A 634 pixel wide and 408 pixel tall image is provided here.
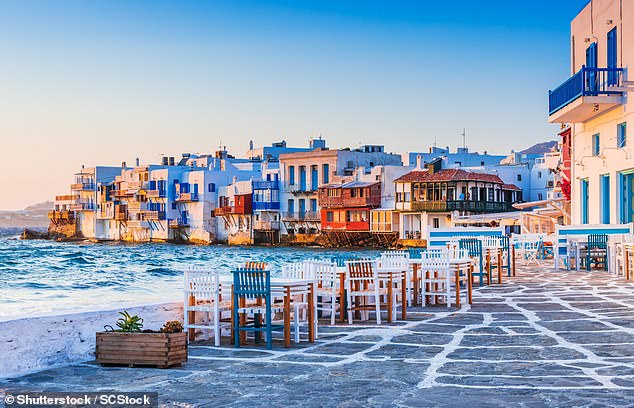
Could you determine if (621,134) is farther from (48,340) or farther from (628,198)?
(48,340)

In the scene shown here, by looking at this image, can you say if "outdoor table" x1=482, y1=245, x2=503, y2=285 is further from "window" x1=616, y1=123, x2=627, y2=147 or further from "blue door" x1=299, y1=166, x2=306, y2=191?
"blue door" x1=299, y1=166, x2=306, y2=191

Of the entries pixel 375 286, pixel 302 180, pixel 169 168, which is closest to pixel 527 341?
pixel 375 286

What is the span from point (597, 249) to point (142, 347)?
1735cm

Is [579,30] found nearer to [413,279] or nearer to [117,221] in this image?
[413,279]

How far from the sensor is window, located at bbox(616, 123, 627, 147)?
2308 cm

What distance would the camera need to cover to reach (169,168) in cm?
9994

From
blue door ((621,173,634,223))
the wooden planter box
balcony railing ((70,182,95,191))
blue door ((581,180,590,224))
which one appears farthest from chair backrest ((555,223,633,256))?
balcony railing ((70,182,95,191))

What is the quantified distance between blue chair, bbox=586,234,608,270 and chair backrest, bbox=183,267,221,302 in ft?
48.3

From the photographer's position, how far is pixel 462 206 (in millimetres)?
70500

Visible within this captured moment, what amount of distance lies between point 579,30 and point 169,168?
77119mm

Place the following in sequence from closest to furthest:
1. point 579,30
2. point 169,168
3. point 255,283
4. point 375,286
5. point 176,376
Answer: point 176,376 < point 255,283 < point 375,286 < point 579,30 < point 169,168

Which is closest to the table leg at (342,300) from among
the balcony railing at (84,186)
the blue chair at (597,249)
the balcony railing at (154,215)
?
the blue chair at (597,249)

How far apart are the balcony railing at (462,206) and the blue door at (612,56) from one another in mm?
46686

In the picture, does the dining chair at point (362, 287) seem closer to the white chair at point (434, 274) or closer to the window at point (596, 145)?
the white chair at point (434, 274)
